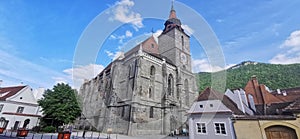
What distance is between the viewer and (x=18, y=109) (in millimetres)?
22219

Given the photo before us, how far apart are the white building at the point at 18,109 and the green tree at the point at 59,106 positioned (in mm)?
4326

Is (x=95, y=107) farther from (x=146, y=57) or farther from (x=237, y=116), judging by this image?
(x=237, y=116)

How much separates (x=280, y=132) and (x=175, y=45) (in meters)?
18.9

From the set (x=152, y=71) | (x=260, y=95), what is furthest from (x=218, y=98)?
(x=152, y=71)

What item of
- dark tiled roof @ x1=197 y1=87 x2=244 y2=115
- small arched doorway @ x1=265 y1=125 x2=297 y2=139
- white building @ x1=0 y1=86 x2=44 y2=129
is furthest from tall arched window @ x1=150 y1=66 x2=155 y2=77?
white building @ x1=0 y1=86 x2=44 y2=129

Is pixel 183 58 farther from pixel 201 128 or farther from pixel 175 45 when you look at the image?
pixel 201 128

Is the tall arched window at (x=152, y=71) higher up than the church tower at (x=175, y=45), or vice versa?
the church tower at (x=175, y=45)

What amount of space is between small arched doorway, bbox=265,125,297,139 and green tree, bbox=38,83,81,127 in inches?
808

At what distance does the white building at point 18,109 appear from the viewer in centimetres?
2011

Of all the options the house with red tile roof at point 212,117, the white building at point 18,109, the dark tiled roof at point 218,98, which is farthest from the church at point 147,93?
the white building at point 18,109

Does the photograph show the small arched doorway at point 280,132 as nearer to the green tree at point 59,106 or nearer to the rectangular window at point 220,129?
the rectangular window at point 220,129

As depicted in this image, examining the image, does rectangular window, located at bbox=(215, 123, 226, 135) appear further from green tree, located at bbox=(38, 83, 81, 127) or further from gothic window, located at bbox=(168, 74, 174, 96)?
green tree, located at bbox=(38, 83, 81, 127)

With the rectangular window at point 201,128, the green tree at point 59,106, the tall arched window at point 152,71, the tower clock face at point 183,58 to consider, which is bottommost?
the rectangular window at point 201,128

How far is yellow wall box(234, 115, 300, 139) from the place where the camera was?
28.7ft
